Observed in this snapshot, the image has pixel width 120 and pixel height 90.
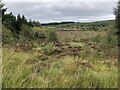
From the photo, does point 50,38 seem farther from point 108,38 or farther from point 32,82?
point 32,82

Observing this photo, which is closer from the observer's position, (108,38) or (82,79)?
(82,79)

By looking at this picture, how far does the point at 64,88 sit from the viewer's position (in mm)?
5289

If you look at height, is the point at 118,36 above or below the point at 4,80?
below

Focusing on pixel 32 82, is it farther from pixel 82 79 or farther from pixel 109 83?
pixel 109 83

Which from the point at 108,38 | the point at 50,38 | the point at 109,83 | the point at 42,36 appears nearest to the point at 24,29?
the point at 50,38

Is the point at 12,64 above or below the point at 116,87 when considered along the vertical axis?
above

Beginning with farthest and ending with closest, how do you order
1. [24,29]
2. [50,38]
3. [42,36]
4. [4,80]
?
1. [42,36]
2. [50,38]
3. [24,29]
4. [4,80]

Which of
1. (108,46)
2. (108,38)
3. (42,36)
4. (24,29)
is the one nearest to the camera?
(108,46)

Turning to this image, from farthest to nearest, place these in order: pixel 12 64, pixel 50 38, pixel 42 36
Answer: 1. pixel 42 36
2. pixel 50 38
3. pixel 12 64

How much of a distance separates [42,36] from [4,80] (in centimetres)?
4344

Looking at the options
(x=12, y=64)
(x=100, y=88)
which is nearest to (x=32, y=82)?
(x=12, y=64)

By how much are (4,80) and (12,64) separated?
999 mm

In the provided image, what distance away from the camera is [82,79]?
5.86 m

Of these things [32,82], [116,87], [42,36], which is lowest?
[42,36]
